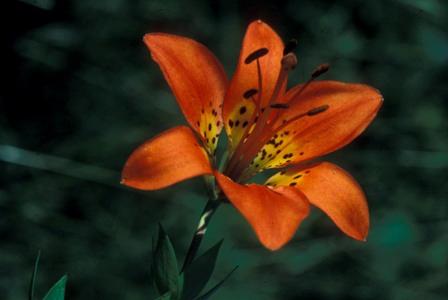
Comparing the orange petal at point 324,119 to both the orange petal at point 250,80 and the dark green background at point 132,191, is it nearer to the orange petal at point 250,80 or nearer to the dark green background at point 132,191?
the orange petal at point 250,80

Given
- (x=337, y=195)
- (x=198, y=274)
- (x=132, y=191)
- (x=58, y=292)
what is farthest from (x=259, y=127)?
(x=132, y=191)

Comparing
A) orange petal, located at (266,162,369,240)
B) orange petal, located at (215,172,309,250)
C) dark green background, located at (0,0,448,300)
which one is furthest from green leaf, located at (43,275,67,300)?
dark green background, located at (0,0,448,300)

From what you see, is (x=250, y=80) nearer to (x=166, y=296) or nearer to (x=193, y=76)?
(x=193, y=76)

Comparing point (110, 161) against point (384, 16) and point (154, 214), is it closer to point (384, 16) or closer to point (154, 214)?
point (154, 214)

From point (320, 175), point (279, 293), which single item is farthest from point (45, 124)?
point (320, 175)

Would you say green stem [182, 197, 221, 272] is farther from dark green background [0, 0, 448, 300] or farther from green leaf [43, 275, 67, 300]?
dark green background [0, 0, 448, 300]

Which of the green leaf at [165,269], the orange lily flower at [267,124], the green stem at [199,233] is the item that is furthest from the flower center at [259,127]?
the green leaf at [165,269]
